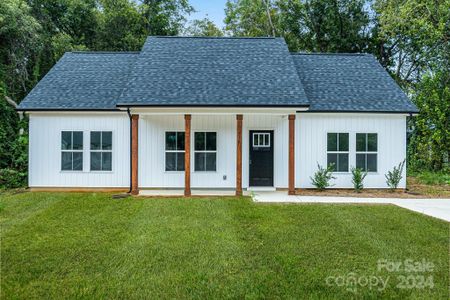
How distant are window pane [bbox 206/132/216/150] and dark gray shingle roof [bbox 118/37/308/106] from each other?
163 centimetres

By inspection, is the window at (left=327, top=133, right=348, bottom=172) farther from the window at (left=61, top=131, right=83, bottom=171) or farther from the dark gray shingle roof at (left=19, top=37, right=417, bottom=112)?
the window at (left=61, top=131, right=83, bottom=171)

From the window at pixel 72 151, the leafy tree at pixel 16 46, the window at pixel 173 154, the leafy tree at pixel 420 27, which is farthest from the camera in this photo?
the leafy tree at pixel 420 27

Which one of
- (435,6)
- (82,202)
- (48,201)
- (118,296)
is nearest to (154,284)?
(118,296)

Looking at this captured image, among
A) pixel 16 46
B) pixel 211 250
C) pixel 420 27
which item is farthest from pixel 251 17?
pixel 211 250

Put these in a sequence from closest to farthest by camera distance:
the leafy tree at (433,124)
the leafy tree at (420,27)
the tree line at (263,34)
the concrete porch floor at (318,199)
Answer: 1. the concrete porch floor at (318,199)
2. the tree line at (263,34)
3. the leafy tree at (433,124)
4. the leafy tree at (420,27)

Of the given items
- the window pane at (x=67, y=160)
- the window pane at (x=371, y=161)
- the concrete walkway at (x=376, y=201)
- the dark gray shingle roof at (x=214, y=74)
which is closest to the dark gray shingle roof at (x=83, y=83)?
the dark gray shingle roof at (x=214, y=74)

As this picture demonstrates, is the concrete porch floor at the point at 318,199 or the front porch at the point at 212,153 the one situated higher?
the front porch at the point at 212,153

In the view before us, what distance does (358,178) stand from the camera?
10.9 meters

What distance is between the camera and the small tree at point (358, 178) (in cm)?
1088

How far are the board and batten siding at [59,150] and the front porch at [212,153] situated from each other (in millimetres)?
617

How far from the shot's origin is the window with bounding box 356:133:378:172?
11.3 m

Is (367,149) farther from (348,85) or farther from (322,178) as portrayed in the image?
(348,85)

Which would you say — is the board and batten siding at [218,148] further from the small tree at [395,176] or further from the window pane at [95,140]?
the small tree at [395,176]

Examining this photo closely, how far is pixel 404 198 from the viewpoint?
10070 millimetres
